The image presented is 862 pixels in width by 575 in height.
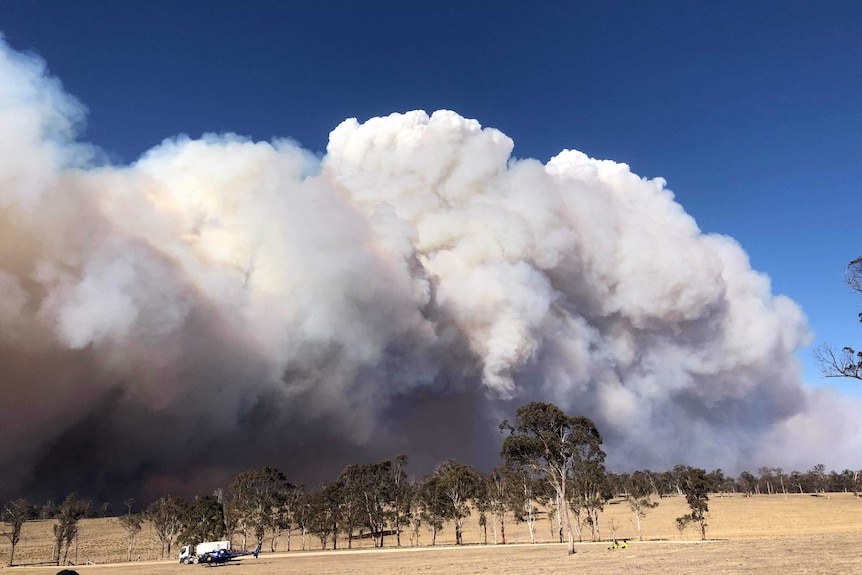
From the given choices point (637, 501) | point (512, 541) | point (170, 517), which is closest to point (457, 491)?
point (512, 541)

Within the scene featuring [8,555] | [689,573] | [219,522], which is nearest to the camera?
[689,573]

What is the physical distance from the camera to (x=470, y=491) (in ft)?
284

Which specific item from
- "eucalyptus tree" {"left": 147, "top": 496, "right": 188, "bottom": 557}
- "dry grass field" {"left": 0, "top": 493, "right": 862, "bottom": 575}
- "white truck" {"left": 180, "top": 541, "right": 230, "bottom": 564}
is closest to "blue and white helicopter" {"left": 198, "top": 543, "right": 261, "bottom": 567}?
"dry grass field" {"left": 0, "top": 493, "right": 862, "bottom": 575}

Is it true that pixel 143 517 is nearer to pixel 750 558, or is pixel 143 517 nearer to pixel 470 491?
pixel 470 491

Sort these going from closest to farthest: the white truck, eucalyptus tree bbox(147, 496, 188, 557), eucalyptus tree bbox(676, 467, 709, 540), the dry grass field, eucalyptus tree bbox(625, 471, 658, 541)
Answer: the dry grass field
the white truck
eucalyptus tree bbox(676, 467, 709, 540)
eucalyptus tree bbox(625, 471, 658, 541)
eucalyptus tree bbox(147, 496, 188, 557)

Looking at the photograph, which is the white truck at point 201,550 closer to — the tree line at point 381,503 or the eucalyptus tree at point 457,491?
the tree line at point 381,503

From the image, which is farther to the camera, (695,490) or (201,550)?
(695,490)

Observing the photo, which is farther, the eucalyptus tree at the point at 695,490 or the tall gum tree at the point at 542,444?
the eucalyptus tree at the point at 695,490

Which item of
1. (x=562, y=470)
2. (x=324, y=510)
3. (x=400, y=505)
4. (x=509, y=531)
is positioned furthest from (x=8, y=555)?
(x=562, y=470)

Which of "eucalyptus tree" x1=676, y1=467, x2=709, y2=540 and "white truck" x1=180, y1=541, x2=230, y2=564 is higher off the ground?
"eucalyptus tree" x1=676, y1=467, x2=709, y2=540

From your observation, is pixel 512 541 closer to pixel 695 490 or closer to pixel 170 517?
pixel 695 490

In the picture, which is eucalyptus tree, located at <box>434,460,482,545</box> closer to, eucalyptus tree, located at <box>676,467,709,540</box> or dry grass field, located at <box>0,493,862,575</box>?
dry grass field, located at <box>0,493,862,575</box>

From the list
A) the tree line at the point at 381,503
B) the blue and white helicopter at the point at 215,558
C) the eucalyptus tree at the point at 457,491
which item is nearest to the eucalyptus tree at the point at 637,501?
the tree line at the point at 381,503

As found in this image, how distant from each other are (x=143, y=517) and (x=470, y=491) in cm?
7197
